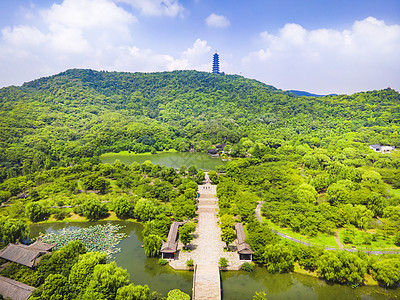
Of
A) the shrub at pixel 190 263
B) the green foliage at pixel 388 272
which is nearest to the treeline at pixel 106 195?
the shrub at pixel 190 263

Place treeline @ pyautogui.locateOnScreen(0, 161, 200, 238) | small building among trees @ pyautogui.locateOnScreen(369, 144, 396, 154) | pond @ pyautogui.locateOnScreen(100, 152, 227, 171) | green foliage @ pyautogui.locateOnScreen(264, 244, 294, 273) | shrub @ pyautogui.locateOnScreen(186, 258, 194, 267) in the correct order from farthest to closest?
pond @ pyautogui.locateOnScreen(100, 152, 227, 171), small building among trees @ pyautogui.locateOnScreen(369, 144, 396, 154), treeline @ pyautogui.locateOnScreen(0, 161, 200, 238), shrub @ pyautogui.locateOnScreen(186, 258, 194, 267), green foliage @ pyautogui.locateOnScreen(264, 244, 294, 273)

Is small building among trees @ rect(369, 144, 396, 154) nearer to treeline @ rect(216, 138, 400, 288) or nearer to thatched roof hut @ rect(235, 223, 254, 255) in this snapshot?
treeline @ rect(216, 138, 400, 288)

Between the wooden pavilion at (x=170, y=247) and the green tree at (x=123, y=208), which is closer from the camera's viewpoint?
the wooden pavilion at (x=170, y=247)

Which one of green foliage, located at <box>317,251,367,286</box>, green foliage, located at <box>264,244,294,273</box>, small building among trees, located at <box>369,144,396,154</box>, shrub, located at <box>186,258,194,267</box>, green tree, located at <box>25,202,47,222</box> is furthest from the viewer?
small building among trees, located at <box>369,144,396,154</box>

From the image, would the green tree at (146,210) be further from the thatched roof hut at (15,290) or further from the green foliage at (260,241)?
the thatched roof hut at (15,290)

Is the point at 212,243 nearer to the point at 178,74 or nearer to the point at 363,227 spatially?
the point at 363,227

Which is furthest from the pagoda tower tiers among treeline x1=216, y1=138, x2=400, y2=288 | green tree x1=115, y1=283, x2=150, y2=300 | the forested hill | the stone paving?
green tree x1=115, y1=283, x2=150, y2=300

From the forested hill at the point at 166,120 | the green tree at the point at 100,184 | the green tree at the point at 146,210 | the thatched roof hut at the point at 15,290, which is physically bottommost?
the thatched roof hut at the point at 15,290
